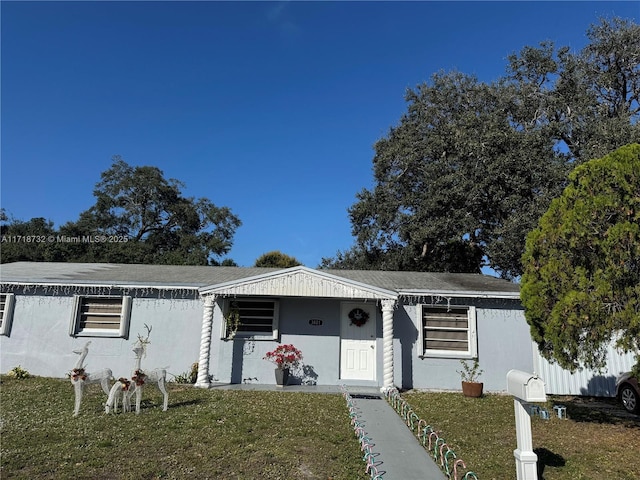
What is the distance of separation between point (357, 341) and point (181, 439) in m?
6.29

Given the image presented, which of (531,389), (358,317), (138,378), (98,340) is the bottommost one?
(138,378)

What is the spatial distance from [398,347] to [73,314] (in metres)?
9.11

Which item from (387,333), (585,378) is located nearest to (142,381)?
(387,333)

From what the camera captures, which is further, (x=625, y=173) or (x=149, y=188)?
(x=149, y=188)

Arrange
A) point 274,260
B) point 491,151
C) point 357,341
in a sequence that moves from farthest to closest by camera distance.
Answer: point 274,260, point 491,151, point 357,341

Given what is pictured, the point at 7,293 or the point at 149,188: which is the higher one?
the point at 149,188

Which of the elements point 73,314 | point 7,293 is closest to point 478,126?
point 73,314

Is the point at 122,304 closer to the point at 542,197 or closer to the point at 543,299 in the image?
the point at 543,299

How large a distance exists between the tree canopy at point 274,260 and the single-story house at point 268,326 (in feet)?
61.2

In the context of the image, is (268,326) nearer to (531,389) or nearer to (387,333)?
(387,333)

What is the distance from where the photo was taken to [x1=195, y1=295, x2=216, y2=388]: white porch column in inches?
410

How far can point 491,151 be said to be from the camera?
1856cm

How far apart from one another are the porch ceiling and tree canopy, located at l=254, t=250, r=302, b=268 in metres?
19.4

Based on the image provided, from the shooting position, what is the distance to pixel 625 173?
6.66 metres
